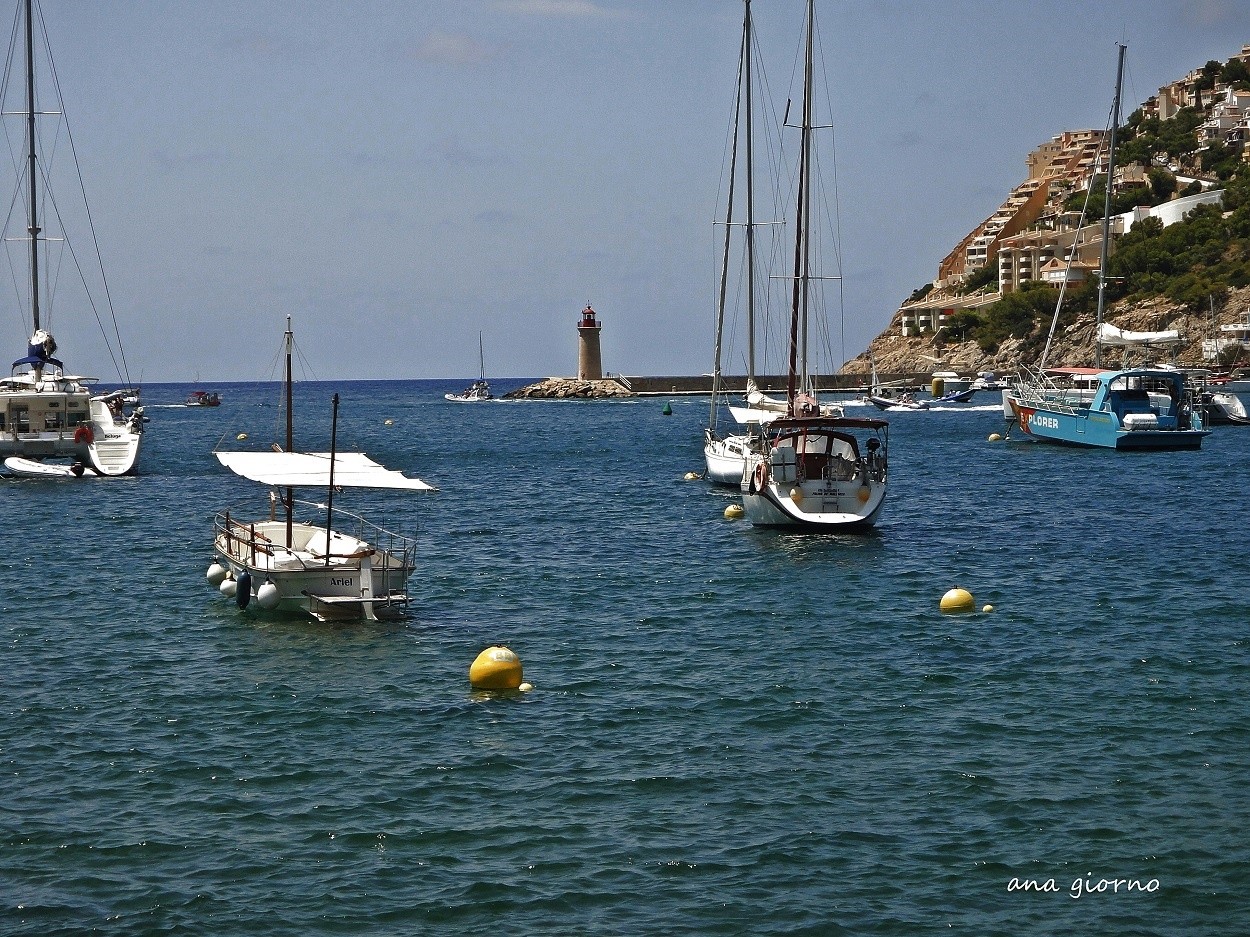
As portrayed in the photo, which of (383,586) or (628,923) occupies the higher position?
(383,586)

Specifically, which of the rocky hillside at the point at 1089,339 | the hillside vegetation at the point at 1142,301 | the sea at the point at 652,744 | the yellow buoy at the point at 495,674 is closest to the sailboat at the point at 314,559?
the sea at the point at 652,744

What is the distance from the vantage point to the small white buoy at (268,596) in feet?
92.4

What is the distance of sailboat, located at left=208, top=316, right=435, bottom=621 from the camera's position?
2812 cm

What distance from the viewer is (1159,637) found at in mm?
27500

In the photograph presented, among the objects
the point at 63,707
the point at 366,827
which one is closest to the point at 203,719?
the point at 63,707

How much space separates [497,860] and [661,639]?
38.4 ft

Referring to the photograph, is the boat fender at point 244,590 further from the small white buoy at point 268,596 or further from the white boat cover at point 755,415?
the white boat cover at point 755,415

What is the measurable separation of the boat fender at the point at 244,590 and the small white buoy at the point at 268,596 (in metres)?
0.74

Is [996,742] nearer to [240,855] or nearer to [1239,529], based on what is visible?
[240,855]

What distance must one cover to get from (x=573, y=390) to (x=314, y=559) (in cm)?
15051

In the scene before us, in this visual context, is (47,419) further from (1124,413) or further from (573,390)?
(573,390)

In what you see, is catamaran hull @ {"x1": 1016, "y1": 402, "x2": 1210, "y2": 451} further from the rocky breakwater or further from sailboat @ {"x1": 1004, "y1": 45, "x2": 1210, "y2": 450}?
the rocky breakwater

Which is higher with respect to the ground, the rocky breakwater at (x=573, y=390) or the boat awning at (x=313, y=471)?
the rocky breakwater at (x=573, y=390)

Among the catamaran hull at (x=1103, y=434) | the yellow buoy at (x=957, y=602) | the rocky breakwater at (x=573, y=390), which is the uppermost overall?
the rocky breakwater at (x=573, y=390)
